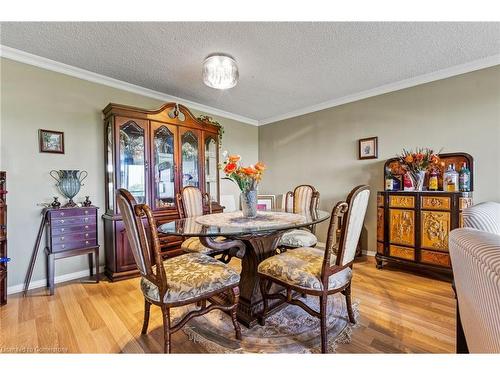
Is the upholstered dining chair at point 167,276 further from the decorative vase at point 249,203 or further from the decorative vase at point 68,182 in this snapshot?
the decorative vase at point 68,182

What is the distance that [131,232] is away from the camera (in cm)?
126

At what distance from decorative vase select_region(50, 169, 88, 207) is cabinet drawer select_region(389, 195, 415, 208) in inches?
136

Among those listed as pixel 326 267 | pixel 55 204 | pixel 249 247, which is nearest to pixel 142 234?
pixel 249 247

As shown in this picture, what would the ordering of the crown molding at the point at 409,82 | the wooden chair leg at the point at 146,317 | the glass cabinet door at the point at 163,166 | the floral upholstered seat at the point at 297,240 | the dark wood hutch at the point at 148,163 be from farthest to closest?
the glass cabinet door at the point at 163,166, the dark wood hutch at the point at 148,163, the crown molding at the point at 409,82, the floral upholstered seat at the point at 297,240, the wooden chair leg at the point at 146,317

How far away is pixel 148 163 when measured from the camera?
2.74 m

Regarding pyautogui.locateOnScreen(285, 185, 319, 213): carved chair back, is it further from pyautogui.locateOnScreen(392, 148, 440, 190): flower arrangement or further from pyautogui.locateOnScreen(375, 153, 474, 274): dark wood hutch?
pyautogui.locateOnScreen(392, 148, 440, 190): flower arrangement

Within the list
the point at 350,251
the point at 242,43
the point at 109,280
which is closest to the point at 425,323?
the point at 350,251

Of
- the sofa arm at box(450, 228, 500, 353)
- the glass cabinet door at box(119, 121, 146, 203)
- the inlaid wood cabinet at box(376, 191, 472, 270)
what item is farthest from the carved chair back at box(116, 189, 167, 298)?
the inlaid wood cabinet at box(376, 191, 472, 270)

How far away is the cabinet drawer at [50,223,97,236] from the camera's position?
2197mm

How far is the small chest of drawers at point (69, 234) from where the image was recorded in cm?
219

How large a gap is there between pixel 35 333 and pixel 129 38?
231 centimetres

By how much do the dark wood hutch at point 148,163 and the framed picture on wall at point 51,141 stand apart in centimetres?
41

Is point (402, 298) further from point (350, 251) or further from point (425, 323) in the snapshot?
point (350, 251)

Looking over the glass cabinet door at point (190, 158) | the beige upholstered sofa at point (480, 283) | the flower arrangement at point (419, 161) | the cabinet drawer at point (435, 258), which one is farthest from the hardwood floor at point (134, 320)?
the glass cabinet door at point (190, 158)
